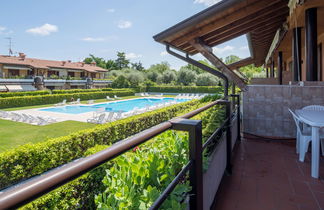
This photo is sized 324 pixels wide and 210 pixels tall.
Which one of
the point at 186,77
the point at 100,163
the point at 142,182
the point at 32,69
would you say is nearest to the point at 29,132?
the point at 142,182

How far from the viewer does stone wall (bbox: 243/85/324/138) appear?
16.6ft

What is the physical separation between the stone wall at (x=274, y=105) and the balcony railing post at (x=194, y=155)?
14.7 ft

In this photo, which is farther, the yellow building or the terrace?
the yellow building

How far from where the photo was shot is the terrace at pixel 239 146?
103cm

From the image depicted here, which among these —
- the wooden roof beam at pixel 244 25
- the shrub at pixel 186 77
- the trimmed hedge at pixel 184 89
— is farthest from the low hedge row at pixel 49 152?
the shrub at pixel 186 77

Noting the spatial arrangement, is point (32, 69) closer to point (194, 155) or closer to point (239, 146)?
point (239, 146)

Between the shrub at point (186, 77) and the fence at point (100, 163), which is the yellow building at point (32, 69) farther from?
the fence at point (100, 163)

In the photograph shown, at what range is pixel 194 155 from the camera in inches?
65.1

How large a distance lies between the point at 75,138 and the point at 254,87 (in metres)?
5.25

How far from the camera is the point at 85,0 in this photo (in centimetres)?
2577

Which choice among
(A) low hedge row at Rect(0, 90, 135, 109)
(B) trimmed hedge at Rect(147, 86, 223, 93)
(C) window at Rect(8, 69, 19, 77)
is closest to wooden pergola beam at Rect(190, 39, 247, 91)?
(A) low hedge row at Rect(0, 90, 135, 109)

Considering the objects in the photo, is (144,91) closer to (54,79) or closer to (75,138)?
(54,79)

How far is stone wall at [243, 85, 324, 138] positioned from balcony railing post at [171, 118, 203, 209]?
4.47 metres

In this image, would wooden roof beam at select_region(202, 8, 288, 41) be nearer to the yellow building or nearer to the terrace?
the terrace
